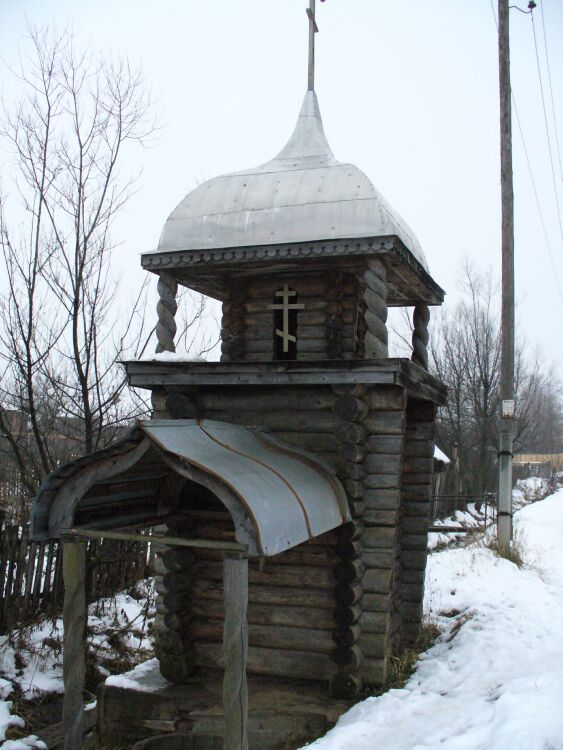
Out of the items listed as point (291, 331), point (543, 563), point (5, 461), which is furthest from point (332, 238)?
point (5, 461)

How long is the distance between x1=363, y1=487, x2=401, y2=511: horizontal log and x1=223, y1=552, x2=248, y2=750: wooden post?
2.35 meters

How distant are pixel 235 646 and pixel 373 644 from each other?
2465mm

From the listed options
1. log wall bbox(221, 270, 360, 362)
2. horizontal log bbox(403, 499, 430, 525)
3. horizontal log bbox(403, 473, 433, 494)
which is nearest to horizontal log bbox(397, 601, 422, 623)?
horizontal log bbox(403, 499, 430, 525)

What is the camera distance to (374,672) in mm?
6969

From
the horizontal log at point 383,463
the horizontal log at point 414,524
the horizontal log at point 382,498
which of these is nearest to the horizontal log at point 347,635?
the horizontal log at point 382,498

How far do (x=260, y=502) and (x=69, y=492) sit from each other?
1565mm

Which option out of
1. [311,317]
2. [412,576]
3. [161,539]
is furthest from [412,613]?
[161,539]

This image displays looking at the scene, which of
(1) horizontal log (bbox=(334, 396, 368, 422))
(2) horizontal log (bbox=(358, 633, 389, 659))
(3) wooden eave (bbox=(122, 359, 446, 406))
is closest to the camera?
(3) wooden eave (bbox=(122, 359, 446, 406))

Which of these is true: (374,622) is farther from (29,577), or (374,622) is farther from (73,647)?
(29,577)

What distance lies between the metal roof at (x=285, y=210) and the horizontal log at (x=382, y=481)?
7.95 feet

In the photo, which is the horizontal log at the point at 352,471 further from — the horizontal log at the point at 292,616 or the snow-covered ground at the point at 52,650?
the snow-covered ground at the point at 52,650

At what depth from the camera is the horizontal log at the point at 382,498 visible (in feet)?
23.1

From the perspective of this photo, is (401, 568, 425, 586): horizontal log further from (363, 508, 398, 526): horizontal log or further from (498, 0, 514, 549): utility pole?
(498, 0, 514, 549): utility pole

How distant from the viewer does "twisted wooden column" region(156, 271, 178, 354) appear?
796cm
